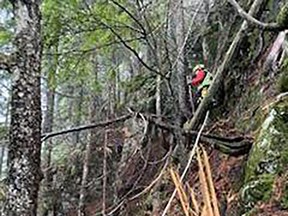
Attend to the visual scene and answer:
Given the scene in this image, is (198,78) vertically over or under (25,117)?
over

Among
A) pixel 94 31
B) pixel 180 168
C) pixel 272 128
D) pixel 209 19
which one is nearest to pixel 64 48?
pixel 94 31

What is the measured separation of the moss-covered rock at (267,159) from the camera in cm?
493

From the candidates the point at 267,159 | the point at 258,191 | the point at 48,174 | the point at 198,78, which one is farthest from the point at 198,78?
the point at 48,174

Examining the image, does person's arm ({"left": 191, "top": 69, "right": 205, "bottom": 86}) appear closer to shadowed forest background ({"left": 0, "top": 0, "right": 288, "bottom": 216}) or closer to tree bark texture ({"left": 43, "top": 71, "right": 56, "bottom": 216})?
shadowed forest background ({"left": 0, "top": 0, "right": 288, "bottom": 216})

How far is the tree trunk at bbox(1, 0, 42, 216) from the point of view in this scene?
5.06 meters

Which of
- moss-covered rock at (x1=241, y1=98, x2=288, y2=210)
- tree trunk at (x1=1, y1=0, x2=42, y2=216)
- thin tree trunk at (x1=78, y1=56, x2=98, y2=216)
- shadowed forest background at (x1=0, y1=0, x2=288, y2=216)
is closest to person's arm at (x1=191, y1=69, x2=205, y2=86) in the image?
shadowed forest background at (x1=0, y1=0, x2=288, y2=216)

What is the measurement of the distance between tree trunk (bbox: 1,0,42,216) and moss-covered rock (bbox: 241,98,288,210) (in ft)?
6.57

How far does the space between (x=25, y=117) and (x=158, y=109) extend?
5.10 metres

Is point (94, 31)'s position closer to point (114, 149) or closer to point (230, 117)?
point (230, 117)

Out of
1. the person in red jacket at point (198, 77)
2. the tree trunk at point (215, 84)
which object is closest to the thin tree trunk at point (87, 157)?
the person in red jacket at point (198, 77)

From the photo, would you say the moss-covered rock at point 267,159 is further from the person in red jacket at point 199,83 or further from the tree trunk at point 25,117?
the person in red jacket at point 199,83

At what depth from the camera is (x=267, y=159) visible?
16.6 ft

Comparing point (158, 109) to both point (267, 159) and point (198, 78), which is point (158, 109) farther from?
point (267, 159)

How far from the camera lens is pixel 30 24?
536 cm
